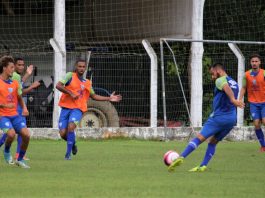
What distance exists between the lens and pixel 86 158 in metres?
19.8

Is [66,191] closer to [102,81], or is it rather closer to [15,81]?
[15,81]

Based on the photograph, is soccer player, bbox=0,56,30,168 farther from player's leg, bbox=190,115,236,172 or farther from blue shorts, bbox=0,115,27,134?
player's leg, bbox=190,115,236,172

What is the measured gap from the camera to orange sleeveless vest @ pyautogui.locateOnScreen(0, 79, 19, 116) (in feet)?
55.0

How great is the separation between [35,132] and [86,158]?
287 inches

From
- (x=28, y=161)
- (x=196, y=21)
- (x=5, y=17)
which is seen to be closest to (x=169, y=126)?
(x=196, y=21)

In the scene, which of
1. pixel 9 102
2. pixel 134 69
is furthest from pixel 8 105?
pixel 134 69

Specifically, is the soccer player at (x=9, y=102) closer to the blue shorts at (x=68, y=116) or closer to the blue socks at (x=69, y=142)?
the blue socks at (x=69, y=142)

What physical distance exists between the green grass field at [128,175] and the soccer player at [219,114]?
398 mm

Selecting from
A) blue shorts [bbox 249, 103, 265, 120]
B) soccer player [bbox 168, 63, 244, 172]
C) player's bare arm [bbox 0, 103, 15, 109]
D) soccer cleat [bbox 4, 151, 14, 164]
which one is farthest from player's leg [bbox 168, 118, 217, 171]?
blue shorts [bbox 249, 103, 265, 120]

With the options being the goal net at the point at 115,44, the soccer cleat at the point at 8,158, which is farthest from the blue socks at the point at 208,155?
the goal net at the point at 115,44

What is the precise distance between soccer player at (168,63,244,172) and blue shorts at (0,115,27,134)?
9.18 feet

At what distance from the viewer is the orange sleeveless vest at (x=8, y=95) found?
16.8 metres

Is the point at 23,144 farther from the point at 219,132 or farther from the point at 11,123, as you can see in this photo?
the point at 219,132

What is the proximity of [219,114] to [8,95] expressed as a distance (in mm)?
3601
